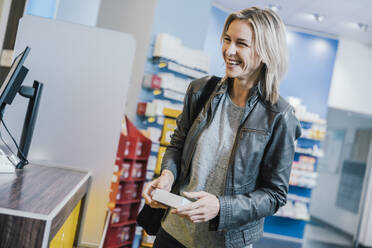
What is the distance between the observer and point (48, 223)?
107 centimetres

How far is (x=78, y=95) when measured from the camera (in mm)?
2223

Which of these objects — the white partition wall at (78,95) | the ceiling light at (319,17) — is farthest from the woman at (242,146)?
the ceiling light at (319,17)

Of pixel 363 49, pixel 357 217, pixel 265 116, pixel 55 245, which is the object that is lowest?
pixel 357 217

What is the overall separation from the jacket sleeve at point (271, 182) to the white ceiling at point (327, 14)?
5990mm

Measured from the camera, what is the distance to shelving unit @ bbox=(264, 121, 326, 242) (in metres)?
7.36

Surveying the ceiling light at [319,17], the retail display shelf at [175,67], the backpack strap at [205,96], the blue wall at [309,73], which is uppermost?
the ceiling light at [319,17]

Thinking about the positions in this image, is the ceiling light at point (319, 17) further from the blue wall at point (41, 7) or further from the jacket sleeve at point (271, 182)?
the jacket sleeve at point (271, 182)

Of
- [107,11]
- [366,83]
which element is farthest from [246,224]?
[366,83]

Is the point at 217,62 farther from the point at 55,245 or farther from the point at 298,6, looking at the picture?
the point at 55,245

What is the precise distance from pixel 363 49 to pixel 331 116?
2158 millimetres

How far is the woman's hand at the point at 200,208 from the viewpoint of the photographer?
107 cm

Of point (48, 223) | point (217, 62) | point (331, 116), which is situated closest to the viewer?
point (48, 223)

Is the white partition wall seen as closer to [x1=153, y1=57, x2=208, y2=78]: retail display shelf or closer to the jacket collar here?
the jacket collar

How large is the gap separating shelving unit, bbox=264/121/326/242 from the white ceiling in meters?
2.03
